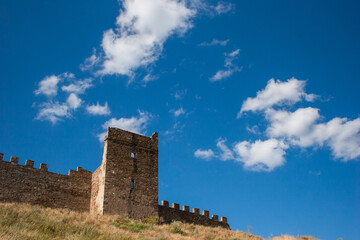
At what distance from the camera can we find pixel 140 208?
21.1 meters

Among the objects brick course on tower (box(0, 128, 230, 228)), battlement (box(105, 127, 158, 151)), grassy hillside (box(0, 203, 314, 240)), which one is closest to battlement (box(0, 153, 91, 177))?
brick course on tower (box(0, 128, 230, 228))

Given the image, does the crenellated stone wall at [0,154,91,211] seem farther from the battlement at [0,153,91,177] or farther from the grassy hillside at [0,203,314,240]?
the grassy hillside at [0,203,314,240]

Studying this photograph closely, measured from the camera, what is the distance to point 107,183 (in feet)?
66.8

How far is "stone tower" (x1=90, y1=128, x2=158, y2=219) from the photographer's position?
Result: 20375mm

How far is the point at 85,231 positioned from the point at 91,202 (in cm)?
861

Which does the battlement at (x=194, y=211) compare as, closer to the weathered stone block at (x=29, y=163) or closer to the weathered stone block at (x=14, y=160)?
the weathered stone block at (x=29, y=163)

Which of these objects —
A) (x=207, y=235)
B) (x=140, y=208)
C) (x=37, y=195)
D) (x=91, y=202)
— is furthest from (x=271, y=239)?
(x=37, y=195)

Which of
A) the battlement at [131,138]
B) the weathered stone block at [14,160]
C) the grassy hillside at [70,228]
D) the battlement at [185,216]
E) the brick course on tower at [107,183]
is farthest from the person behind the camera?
the battlement at [185,216]

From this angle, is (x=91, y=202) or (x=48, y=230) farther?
(x=91, y=202)

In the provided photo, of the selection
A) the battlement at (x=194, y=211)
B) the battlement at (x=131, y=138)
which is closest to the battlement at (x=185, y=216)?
the battlement at (x=194, y=211)

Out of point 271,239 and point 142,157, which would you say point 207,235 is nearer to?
point 271,239

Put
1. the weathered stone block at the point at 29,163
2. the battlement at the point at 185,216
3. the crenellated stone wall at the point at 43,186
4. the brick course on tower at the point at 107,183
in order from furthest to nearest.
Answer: the battlement at the point at 185,216, the weathered stone block at the point at 29,163, the brick course on tower at the point at 107,183, the crenellated stone wall at the point at 43,186

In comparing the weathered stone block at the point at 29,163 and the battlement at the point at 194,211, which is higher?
the weathered stone block at the point at 29,163

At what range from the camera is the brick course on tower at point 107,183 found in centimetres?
2019
